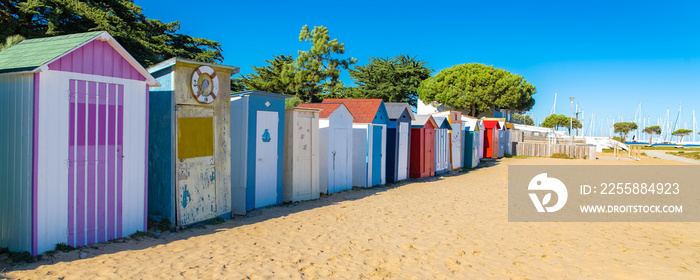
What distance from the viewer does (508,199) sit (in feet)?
36.5

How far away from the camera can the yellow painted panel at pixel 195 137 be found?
653 centimetres

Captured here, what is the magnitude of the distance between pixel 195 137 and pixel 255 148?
1562 millimetres

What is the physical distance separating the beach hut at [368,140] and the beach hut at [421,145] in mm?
2147

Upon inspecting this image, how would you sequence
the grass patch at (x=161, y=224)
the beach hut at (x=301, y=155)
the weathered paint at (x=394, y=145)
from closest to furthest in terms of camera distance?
the grass patch at (x=161, y=224), the beach hut at (x=301, y=155), the weathered paint at (x=394, y=145)

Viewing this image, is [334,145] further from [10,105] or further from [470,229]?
[10,105]

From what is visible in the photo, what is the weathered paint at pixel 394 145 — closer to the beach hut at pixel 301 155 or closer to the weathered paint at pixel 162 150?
the beach hut at pixel 301 155

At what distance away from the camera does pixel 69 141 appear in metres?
5.10

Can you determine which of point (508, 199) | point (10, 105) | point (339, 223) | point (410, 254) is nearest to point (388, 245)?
point (410, 254)

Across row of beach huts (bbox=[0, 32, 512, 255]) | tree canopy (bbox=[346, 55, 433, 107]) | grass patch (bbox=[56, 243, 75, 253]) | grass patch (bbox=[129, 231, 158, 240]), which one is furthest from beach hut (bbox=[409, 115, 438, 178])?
tree canopy (bbox=[346, 55, 433, 107])

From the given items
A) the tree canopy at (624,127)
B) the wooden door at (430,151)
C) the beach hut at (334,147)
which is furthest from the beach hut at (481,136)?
the tree canopy at (624,127)

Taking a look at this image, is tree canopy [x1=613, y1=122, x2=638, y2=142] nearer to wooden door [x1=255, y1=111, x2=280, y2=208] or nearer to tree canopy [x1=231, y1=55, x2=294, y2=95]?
tree canopy [x1=231, y1=55, x2=294, y2=95]

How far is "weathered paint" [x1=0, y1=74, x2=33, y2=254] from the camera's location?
4.82 meters

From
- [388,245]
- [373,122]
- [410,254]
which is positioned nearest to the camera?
[410,254]

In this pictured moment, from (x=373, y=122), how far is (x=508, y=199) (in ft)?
12.9
